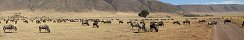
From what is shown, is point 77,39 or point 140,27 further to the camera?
point 140,27

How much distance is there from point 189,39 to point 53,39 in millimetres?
9071

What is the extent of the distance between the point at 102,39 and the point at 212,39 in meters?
7.32

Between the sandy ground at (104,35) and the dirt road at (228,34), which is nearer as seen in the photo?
the sandy ground at (104,35)

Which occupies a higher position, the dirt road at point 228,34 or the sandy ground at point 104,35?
the sandy ground at point 104,35

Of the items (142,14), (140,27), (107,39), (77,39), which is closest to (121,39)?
(107,39)

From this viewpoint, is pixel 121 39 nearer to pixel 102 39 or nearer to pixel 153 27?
pixel 102 39

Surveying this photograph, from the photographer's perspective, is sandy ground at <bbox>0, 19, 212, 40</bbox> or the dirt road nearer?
sandy ground at <bbox>0, 19, 212, 40</bbox>

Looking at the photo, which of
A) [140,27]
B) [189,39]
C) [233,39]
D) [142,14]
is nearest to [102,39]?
[189,39]

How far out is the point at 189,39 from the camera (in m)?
33.3

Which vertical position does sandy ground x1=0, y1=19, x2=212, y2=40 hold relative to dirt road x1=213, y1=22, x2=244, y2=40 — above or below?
above

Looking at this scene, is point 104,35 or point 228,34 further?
point 228,34

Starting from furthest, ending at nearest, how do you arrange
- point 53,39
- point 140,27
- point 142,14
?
1. point 142,14
2. point 140,27
3. point 53,39

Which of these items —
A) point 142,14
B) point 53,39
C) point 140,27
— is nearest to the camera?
point 53,39

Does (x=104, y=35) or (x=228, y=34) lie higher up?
(x=104, y=35)
